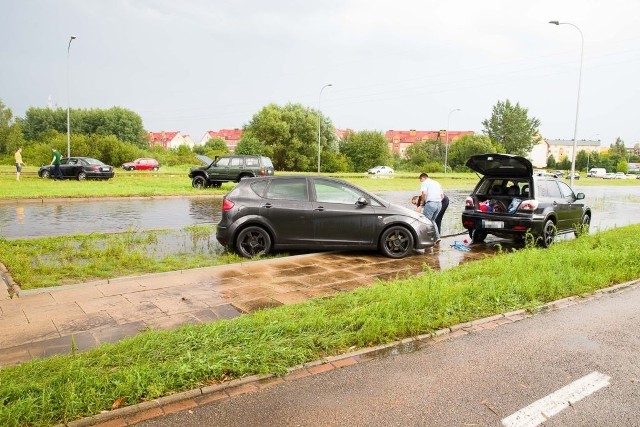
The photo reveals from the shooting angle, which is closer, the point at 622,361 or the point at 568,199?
the point at 622,361

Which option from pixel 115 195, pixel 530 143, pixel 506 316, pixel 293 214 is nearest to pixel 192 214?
pixel 115 195

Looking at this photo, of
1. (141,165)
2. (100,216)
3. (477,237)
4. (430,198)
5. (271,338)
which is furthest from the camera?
(141,165)

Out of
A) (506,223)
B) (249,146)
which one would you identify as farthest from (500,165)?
(249,146)

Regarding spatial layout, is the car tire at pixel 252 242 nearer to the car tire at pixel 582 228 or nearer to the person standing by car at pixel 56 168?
the car tire at pixel 582 228

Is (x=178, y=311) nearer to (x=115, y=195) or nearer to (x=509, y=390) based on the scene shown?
(x=509, y=390)

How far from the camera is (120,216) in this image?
14312 mm

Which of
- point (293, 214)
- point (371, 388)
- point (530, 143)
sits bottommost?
point (371, 388)

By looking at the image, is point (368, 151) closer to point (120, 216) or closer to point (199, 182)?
point (199, 182)

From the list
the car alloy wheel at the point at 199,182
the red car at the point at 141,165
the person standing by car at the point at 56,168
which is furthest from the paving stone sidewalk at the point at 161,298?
the red car at the point at 141,165

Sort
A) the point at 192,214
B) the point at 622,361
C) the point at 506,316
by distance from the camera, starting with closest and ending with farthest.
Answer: the point at 622,361 → the point at 506,316 → the point at 192,214

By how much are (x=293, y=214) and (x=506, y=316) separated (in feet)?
14.0

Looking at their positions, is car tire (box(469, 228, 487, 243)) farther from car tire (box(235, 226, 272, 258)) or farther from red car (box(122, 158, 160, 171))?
red car (box(122, 158, 160, 171))

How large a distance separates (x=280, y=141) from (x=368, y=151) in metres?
15.5

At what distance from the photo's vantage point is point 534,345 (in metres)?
4.82
